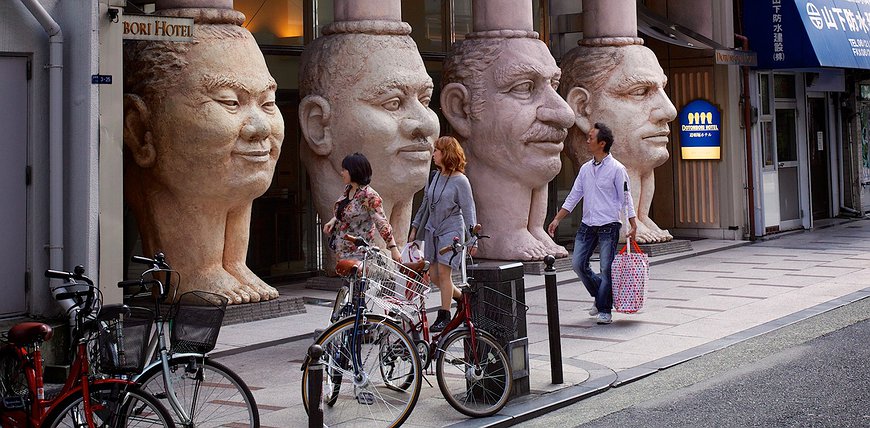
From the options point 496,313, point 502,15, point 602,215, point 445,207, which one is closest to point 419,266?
point 496,313

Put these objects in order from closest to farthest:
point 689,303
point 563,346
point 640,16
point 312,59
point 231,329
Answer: point 563,346, point 231,329, point 689,303, point 312,59, point 640,16

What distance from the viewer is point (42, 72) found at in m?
9.88

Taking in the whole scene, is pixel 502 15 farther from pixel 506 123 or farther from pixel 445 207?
pixel 445 207

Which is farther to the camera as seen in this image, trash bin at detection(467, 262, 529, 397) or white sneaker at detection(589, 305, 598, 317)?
white sneaker at detection(589, 305, 598, 317)

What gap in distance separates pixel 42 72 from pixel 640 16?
11.8 metres

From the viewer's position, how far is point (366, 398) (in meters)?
7.77

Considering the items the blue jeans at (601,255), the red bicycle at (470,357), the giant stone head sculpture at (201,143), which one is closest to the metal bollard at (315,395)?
the red bicycle at (470,357)

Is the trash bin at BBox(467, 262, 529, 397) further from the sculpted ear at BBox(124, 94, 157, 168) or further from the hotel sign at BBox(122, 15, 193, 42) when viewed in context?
the sculpted ear at BBox(124, 94, 157, 168)

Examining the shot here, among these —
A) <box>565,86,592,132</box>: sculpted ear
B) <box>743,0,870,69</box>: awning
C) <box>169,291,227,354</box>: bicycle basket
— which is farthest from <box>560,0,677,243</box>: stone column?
<box>169,291,227,354</box>: bicycle basket

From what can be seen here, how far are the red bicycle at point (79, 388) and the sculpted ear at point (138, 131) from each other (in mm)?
5106

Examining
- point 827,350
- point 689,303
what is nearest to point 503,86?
point 689,303

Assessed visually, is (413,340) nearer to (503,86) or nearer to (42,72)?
(42,72)

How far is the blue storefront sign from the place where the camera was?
20.5 meters

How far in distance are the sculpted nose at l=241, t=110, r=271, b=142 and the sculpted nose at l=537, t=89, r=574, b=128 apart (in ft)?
15.2
